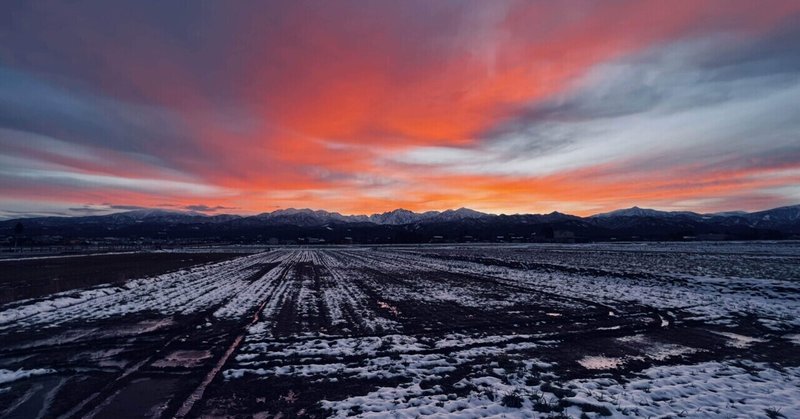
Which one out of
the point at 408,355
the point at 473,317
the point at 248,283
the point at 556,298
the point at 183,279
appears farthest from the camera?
the point at 183,279

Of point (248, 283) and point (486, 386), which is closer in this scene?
point (486, 386)

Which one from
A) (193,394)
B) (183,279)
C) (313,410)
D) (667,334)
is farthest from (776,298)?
(183,279)

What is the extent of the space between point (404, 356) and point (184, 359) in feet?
19.0

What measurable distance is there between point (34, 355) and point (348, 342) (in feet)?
28.0

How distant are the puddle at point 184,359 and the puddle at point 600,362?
31.5 ft

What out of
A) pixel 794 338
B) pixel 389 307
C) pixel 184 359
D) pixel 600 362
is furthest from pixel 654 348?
pixel 184 359

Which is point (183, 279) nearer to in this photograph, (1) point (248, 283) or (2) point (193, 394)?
(1) point (248, 283)

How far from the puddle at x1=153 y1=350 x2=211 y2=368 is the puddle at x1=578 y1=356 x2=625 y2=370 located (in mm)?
9605

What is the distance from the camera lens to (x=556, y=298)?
19.1 meters

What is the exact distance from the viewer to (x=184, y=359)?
9.54m

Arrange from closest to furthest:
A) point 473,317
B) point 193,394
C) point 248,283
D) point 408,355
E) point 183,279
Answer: point 193,394 < point 408,355 < point 473,317 < point 248,283 < point 183,279

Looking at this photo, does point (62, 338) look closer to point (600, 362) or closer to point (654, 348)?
point (600, 362)

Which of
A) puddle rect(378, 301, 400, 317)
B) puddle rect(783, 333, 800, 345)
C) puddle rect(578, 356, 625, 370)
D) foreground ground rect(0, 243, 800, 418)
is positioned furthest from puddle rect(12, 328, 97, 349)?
puddle rect(783, 333, 800, 345)

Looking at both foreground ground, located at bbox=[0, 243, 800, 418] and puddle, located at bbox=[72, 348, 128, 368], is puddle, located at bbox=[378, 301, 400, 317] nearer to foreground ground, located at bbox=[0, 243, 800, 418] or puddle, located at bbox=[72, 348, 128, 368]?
foreground ground, located at bbox=[0, 243, 800, 418]
